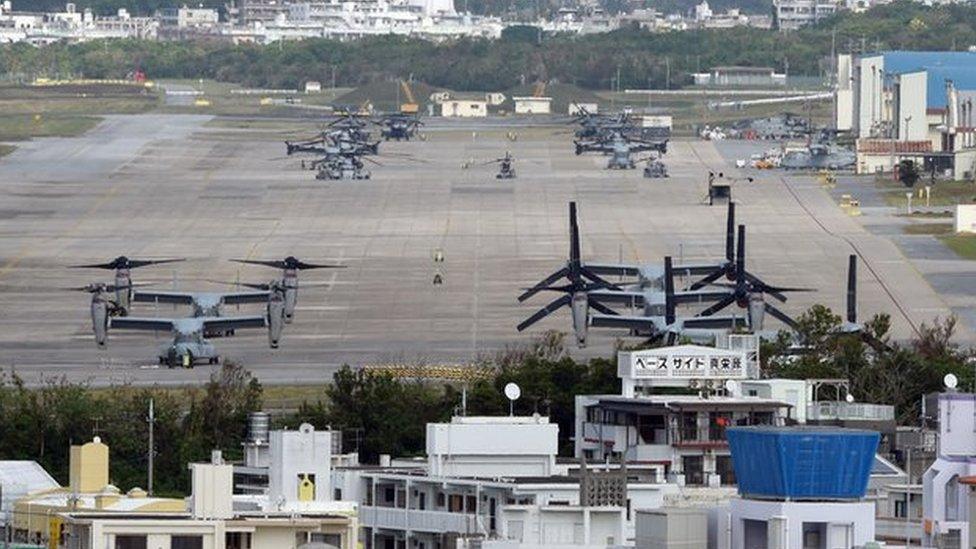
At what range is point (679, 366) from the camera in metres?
63.9

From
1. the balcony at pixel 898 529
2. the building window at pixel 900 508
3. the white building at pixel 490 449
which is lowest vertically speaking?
the white building at pixel 490 449

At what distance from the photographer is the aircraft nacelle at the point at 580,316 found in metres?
106

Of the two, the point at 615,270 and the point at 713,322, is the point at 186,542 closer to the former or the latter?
the point at 713,322

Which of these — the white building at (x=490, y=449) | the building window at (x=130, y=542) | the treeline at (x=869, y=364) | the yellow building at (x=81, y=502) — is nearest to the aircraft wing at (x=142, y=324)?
the treeline at (x=869, y=364)

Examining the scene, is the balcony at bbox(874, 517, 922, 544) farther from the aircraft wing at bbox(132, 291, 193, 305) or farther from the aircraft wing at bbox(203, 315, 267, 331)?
the aircraft wing at bbox(132, 291, 193, 305)

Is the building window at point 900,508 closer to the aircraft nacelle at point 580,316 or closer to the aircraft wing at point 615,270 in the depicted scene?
the aircraft nacelle at point 580,316

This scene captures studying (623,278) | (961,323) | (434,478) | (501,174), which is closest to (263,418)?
(434,478)

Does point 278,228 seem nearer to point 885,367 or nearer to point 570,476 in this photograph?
point 885,367

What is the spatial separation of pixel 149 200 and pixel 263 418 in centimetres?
12397

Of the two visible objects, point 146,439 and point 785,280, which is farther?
point 785,280

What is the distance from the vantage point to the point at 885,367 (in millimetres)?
77188

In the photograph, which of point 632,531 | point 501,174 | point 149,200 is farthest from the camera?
point 501,174

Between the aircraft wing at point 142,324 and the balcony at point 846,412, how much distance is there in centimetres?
4278

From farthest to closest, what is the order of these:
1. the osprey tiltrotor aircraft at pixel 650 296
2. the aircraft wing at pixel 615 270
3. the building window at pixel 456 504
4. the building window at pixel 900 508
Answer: the aircraft wing at pixel 615 270
the osprey tiltrotor aircraft at pixel 650 296
the building window at pixel 456 504
the building window at pixel 900 508
